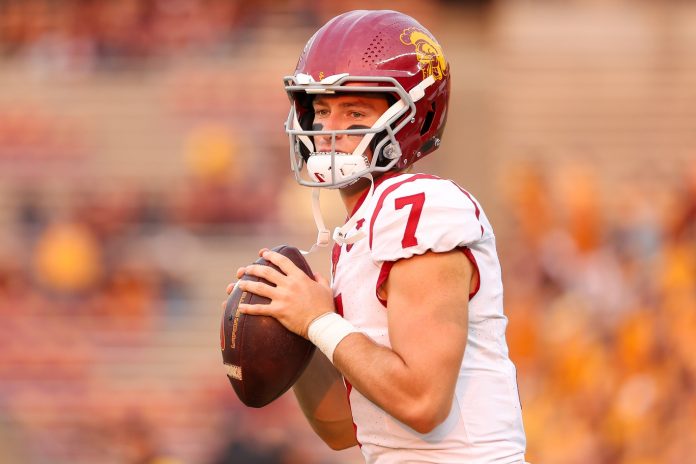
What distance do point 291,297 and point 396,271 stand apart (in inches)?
10.6

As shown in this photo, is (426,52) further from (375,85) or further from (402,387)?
(402,387)

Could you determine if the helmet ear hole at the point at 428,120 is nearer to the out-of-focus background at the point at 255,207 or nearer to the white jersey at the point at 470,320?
the white jersey at the point at 470,320

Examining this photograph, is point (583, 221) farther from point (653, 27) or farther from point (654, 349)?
point (653, 27)

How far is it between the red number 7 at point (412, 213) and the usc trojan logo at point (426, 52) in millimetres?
392

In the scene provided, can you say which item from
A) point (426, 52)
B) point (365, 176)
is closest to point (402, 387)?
point (365, 176)

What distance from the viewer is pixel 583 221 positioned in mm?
10141

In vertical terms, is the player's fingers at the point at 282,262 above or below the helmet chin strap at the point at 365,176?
below

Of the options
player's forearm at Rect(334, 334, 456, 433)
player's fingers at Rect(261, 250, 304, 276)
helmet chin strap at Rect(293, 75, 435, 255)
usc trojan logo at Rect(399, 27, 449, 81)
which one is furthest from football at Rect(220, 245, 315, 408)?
usc trojan logo at Rect(399, 27, 449, 81)

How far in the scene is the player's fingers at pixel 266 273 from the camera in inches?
106

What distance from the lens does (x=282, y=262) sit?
2721 millimetres

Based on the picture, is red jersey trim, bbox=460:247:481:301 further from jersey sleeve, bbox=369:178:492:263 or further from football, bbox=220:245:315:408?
football, bbox=220:245:315:408

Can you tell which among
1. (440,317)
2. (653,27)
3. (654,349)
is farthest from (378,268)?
(653,27)

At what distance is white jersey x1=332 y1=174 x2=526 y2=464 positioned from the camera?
2537 mm

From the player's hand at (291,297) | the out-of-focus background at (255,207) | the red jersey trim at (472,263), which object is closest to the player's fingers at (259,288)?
the player's hand at (291,297)
